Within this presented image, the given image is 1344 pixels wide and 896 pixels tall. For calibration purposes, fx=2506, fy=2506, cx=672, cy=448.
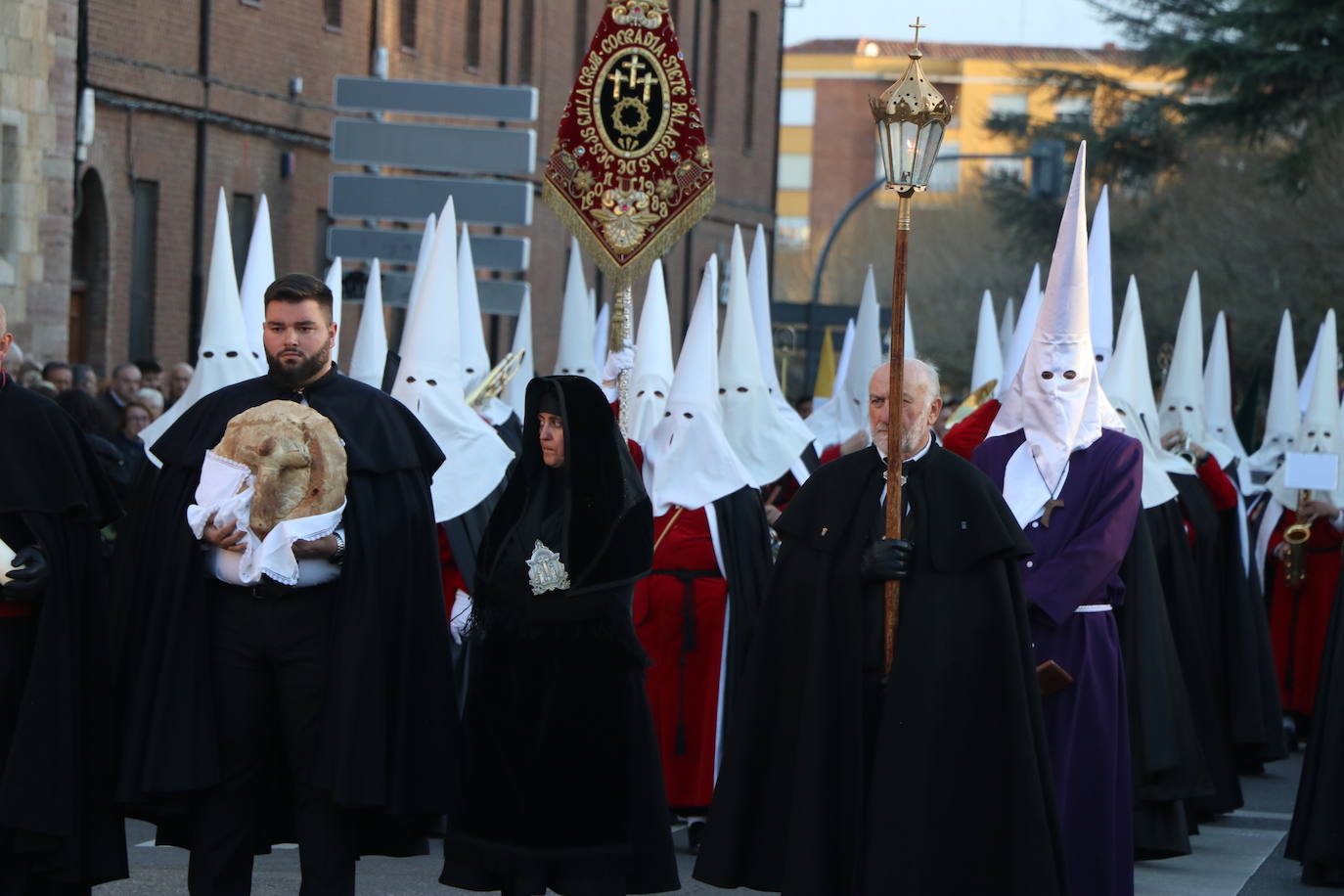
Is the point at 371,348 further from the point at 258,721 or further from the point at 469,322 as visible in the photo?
the point at 258,721

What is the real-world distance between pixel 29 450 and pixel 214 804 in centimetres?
120

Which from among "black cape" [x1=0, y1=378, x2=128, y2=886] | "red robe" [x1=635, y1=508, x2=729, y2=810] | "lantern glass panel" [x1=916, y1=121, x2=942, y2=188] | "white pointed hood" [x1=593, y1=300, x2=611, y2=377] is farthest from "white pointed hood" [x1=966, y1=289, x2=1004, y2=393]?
"black cape" [x1=0, y1=378, x2=128, y2=886]

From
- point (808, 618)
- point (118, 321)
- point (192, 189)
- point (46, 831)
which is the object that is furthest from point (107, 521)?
point (192, 189)

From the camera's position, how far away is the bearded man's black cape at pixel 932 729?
7.42 m

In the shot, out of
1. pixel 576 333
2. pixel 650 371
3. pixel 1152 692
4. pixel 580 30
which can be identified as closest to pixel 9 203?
pixel 576 333

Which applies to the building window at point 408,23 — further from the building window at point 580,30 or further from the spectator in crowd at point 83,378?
the spectator in crowd at point 83,378

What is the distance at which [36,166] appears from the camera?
2080cm

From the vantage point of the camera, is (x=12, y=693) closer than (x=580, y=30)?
Yes

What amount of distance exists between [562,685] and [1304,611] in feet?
27.9

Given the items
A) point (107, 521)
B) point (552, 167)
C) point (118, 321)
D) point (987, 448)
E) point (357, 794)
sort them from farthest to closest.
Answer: point (118, 321) < point (552, 167) < point (987, 448) < point (107, 521) < point (357, 794)

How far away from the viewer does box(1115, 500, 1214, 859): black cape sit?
372 inches

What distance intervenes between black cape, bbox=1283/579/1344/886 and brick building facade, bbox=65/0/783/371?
419 inches

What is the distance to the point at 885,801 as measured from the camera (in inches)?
292

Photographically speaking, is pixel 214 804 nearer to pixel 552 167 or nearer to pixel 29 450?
pixel 29 450
